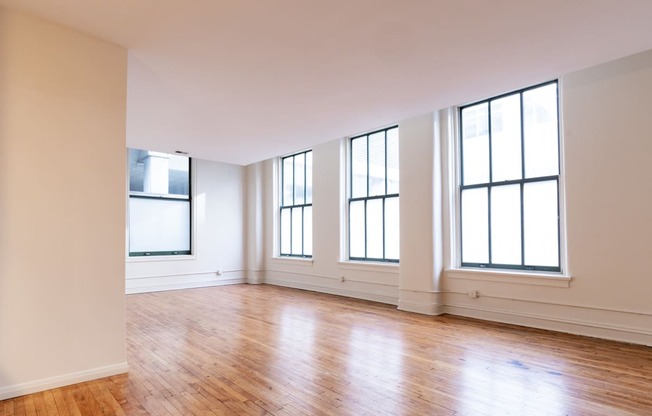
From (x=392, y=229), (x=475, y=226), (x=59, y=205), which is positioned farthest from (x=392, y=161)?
(x=59, y=205)

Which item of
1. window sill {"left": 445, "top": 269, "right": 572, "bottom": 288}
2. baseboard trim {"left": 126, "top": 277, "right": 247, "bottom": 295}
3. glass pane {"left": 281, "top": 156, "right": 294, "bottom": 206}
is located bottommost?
baseboard trim {"left": 126, "top": 277, "right": 247, "bottom": 295}

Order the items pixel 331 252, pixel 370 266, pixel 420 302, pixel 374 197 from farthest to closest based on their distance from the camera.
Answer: pixel 331 252 < pixel 374 197 < pixel 370 266 < pixel 420 302

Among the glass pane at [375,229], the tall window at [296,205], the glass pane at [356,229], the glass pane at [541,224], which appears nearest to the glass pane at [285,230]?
the tall window at [296,205]

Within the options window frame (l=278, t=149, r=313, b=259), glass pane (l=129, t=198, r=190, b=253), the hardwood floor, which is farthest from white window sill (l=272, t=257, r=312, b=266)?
the hardwood floor

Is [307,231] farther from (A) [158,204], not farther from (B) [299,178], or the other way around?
(A) [158,204]

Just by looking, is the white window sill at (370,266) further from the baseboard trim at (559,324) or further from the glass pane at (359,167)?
the glass pane at (359,167)

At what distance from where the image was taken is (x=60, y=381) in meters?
2.88

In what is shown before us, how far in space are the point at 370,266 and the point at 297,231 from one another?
8.15ft

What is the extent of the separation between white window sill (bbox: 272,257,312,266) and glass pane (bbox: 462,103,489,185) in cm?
377

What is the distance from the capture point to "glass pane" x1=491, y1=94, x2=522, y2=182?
512 cm

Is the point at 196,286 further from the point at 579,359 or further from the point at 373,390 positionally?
the point at 579,359

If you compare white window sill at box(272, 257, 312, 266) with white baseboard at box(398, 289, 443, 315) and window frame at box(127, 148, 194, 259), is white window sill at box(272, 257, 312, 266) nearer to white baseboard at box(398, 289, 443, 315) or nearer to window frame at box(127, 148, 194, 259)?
window frame at box(127, 148, 194, 259)

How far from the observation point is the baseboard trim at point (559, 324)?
157 inches

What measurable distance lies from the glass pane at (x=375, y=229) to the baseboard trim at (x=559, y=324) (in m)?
1.61
